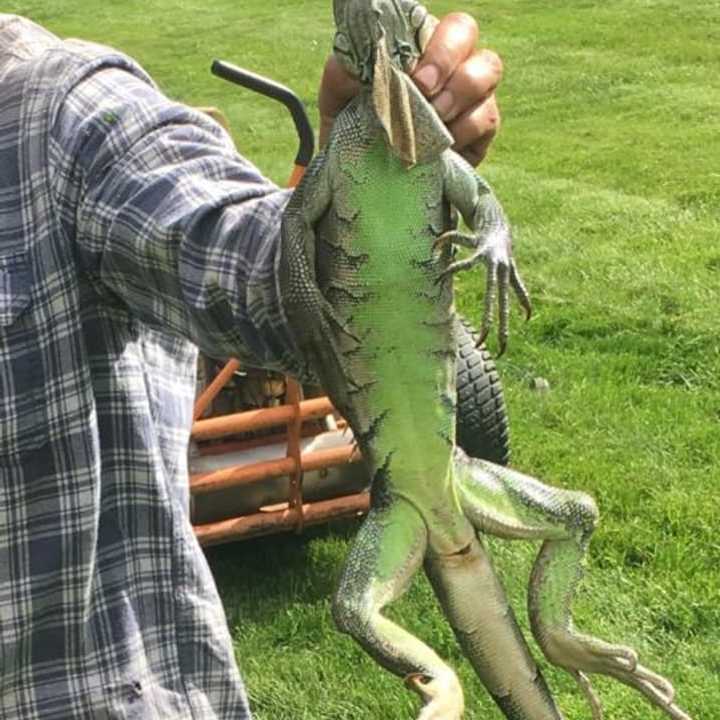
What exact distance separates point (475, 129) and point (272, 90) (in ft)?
3.41

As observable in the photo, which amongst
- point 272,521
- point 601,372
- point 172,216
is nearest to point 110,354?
point 172,216

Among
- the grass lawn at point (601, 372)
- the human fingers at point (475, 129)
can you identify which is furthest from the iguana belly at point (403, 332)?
the grass lawn at point (601, 372)

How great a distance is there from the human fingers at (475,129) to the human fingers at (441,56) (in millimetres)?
63

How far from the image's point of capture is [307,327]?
1386mm

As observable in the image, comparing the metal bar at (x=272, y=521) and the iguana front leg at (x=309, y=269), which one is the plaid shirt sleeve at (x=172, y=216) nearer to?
the iguana front leg at (x=309, y=269)

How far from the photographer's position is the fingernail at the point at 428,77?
1.48 m

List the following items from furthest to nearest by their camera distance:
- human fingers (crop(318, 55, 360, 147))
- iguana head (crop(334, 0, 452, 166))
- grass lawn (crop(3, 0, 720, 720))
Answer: grass lawn (crop(3, 0, 720, 720))
human fingers (crop(318, 55, 360, 147))
iguana head (crop(334, 0, 452, 166))

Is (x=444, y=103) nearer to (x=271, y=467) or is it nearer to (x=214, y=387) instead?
(x=214, y=387)

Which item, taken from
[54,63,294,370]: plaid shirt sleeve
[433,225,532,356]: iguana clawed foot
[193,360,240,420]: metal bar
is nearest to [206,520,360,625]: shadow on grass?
[193,360,240,420]: metal bar

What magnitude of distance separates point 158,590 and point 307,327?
2.42 ft

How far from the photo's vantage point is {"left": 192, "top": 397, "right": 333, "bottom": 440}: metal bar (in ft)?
13.5

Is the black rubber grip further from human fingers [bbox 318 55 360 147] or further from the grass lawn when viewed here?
the grass lawn

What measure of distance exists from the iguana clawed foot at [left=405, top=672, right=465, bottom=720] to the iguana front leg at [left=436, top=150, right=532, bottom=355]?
1.07ft

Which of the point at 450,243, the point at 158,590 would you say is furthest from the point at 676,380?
the point at 450,243
